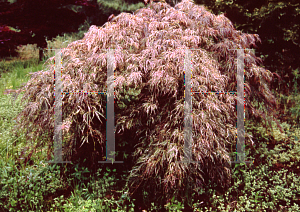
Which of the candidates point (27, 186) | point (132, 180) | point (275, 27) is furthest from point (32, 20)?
point (275, 27)

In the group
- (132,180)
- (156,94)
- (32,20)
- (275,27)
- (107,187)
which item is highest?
(32,20)

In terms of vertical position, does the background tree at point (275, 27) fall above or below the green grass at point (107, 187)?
above

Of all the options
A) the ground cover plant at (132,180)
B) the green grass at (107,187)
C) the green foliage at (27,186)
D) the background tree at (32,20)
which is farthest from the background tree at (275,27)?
the green foliage at (27,186)

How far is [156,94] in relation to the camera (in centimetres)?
236

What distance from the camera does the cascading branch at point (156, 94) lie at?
221cm

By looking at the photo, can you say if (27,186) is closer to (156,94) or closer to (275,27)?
(156,94)

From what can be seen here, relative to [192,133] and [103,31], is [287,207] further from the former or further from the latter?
[103,31]

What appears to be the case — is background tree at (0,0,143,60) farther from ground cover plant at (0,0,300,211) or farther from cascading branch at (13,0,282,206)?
cascading branch at (13,0,282,206)

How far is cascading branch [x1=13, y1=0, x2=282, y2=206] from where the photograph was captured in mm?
2215

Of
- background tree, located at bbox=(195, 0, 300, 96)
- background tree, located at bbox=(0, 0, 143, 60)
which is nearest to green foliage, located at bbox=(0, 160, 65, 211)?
background tree, located at bbox=(0, 0, 143, 60)

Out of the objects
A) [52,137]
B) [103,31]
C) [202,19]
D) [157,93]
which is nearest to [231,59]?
[202,19]

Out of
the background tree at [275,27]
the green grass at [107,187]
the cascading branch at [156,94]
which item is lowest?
the green grass at [107,187]

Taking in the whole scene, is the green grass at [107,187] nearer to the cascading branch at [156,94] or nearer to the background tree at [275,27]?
the cascading branch at [156,94]

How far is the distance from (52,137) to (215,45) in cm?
206
